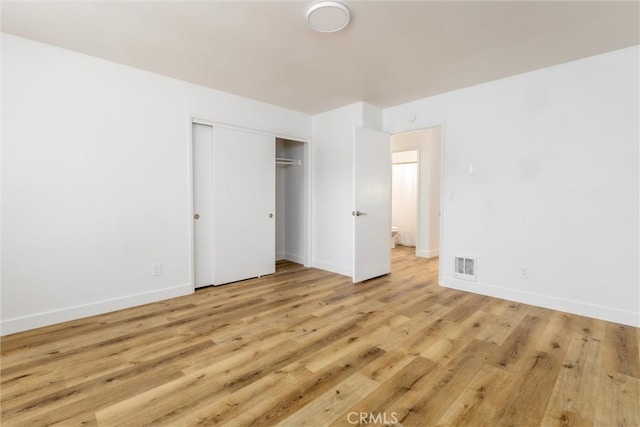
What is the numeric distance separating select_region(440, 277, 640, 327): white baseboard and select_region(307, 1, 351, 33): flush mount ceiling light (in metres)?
3.20

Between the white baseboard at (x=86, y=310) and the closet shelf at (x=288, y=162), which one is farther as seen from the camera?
the closet shelf at (x=288, y=162)

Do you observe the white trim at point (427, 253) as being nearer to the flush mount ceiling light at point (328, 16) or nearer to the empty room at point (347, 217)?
the empty room at point (347, 217)

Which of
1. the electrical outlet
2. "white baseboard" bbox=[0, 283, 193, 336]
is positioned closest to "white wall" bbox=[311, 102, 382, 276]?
"white baseboard" bbox=[0, 283, 193, 336]

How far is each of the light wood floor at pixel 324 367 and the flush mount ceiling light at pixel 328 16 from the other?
2.49 m

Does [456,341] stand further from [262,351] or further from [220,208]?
[220,208]

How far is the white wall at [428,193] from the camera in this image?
5680mm

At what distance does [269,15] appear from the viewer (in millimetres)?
2172

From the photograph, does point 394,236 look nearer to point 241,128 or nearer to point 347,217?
point 347,217

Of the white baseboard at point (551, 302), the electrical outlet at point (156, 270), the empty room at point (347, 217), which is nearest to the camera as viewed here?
the empty room at point (347, 217)

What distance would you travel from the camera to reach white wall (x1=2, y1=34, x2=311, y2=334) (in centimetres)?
254

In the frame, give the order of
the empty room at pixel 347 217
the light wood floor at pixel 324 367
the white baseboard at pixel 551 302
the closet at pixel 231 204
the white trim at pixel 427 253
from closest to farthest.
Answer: the light wood floor at pixel 324 367 → the empty room at pixel 347 217 → the white baseboard at pixel 551 302 → the closet at pixel 231 204 → the white trim at pixel 427 253

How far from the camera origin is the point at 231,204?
158 inches

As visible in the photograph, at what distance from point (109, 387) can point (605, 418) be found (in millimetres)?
2854

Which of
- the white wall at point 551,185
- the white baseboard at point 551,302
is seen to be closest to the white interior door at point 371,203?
the white wall at point 551,185
